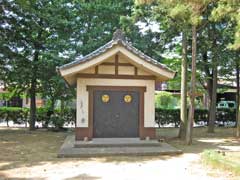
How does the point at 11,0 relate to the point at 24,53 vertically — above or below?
above

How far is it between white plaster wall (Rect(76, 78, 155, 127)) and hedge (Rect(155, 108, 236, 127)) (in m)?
9.81

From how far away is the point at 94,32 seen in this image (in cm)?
1859

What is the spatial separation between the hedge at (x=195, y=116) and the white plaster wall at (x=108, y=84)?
32.2 ft

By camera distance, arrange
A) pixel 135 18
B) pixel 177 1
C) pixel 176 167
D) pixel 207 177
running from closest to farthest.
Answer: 1. pixel 207 177
2. pixel 176 167
3. pixel 177 1
4. pixel 135 18

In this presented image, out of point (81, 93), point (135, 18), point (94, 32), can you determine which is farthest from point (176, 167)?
point (94, 32)

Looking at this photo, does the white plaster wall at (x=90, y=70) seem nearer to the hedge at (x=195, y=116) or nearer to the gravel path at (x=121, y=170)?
the gravel path at (x=121, y=170)

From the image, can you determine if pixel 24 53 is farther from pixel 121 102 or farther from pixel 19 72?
pixel 121 102

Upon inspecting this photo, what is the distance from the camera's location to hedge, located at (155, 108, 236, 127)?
75.5 feet

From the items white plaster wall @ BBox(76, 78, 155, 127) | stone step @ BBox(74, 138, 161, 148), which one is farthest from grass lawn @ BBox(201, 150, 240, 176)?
white plaster wall @ BBox(76, 78, 155, 127)

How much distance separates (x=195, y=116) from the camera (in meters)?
24.0

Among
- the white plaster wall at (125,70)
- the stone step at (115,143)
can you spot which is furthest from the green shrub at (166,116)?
the stone step at (115,143)

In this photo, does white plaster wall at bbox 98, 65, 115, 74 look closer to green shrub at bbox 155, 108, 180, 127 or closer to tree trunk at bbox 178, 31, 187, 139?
tree trunk at bbox 178, 31, 187, 139

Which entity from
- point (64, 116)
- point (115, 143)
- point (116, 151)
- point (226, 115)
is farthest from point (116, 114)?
point (226, 115)

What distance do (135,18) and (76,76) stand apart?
4.75 metres
